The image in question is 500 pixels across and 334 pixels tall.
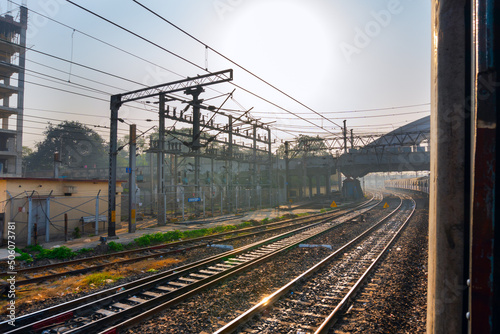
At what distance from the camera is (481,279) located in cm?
134

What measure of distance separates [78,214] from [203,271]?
13.9 meters

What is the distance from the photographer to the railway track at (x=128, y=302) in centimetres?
546

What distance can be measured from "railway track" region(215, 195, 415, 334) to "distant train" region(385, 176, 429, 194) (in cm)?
4412

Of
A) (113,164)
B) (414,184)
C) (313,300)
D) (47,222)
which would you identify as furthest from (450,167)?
(414,184)

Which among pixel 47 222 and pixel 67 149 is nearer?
pixel 47 222

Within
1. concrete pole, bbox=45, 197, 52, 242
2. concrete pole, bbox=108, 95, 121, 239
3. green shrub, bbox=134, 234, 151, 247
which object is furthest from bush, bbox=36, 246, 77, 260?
concrete pole, bbox=45, 197, 52, 242

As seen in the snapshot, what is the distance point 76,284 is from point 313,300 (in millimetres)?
6703

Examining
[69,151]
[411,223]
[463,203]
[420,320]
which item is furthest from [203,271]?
[69,151]

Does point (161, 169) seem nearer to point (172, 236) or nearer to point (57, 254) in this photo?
point (172, 236)

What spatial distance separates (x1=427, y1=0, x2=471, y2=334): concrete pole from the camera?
1562 mm

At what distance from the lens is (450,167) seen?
159 centimetres

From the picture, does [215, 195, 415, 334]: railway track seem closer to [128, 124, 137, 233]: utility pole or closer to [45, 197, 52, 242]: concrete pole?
[128, 124, 137, 233]: utility pole

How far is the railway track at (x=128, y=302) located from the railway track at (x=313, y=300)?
1889mm

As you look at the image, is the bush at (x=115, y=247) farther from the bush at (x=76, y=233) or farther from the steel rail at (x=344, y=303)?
the steel rail at (x=344, y=303)
